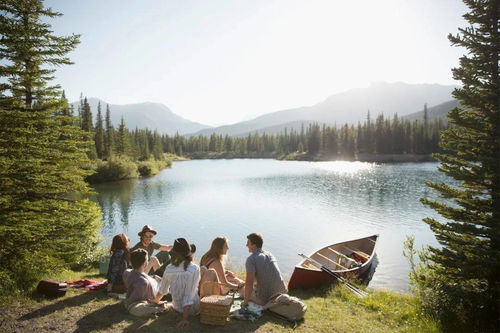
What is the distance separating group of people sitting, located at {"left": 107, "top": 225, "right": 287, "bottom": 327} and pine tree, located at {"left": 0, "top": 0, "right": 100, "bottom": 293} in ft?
8.32

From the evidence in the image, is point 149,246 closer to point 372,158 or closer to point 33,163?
point 33,163

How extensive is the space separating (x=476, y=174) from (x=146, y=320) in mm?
9987

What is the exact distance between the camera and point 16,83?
10.6 meters

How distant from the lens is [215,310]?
7668mm

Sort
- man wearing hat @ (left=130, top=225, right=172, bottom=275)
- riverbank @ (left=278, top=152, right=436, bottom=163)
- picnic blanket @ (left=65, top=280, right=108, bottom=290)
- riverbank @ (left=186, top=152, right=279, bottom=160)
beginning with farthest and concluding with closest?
1. riverbank @ (left=186, top=152, right=279, bottom=160)
2. riverbank @ (left=278, top=152, right=436, bottom=163)
3. man wearing hat @ (left=130, top=225, right=172, bottom=275)
4. picnic blanket @ (left=65, top=280, right=108, bottom=290)

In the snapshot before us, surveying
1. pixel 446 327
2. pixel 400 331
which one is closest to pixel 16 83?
pixel 400 331

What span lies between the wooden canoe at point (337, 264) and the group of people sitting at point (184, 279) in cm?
412

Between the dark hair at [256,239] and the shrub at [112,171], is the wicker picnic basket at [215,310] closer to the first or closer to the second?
the dark hair at [256,239]

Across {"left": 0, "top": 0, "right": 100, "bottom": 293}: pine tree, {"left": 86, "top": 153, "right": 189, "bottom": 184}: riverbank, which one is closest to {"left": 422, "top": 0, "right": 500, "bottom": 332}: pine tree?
{"left": 0, "top": 0, "right": 100, "bottom": 293}: pine tree

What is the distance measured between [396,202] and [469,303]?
3362 centimetres

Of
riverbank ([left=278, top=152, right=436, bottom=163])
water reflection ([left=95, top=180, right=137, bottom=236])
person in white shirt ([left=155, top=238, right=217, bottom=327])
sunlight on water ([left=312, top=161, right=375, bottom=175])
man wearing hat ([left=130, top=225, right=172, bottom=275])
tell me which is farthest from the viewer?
riverbank ([left=278, top=152, right=436, bottom=163])

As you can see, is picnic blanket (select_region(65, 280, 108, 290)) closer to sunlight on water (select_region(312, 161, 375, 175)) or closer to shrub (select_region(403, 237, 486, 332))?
shrub (select_region(403, 237, 486, 332))

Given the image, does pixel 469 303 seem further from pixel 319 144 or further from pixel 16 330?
pixel 319 144

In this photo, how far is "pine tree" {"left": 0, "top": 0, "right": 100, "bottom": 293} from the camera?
958 cm
